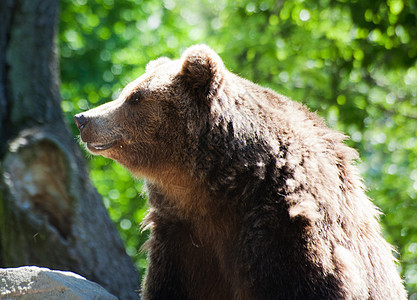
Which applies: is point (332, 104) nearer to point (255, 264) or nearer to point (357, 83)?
point (357, 83)

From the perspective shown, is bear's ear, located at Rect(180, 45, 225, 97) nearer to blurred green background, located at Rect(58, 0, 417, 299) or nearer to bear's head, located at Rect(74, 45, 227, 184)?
bear's head, located at Rect(74, 45, 227, 184)

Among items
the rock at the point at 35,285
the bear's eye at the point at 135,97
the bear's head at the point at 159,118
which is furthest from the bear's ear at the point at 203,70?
the rock at the point at 35,285

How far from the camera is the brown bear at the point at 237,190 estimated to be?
3.67 m

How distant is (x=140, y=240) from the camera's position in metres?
11.5

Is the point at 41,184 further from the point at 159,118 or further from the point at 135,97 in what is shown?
the point at 159,118

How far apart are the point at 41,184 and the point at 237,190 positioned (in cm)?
228

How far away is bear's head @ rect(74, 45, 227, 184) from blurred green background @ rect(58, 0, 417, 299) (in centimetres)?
143

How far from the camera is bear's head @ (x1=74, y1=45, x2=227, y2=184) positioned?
13.4ft

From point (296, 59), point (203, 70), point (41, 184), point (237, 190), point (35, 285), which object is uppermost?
point (296, 59)

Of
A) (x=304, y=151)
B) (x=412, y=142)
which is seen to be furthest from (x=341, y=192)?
(x=412, y=142)

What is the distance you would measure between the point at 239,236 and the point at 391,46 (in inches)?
186

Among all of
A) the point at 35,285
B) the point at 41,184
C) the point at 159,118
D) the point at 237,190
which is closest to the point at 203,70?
the point at 159,118

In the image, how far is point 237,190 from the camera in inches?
155

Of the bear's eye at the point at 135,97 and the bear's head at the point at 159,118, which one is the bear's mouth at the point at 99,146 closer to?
the bear's head at the point at 159,118
